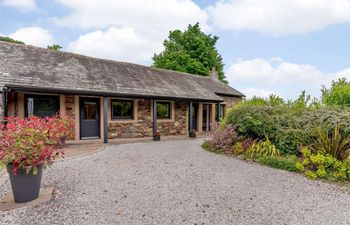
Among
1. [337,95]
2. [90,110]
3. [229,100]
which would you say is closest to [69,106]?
[90,110]

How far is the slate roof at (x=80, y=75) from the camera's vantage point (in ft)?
27.7

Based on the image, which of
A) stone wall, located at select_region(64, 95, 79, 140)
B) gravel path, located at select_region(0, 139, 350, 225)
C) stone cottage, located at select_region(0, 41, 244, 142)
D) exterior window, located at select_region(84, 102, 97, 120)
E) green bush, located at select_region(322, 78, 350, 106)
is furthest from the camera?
exterior window, located at select_region(84, 102, 97, 120)

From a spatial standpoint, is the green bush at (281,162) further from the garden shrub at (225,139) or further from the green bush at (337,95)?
the green bush at (337,95)

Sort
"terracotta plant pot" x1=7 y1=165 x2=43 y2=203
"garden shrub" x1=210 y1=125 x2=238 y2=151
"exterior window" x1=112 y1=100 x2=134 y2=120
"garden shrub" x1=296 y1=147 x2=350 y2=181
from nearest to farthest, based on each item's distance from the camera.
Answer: "terracotta plant pot" x1=7 y1=165 x2=43 y2=203 → "garden shrub" x1=296 y1=147 x2=350 y2=181 → "garden shrub" x1=210 y1=125 x2=238 y2=151 → "exterior window" x1=112 y1=100 x2=134 y2=120

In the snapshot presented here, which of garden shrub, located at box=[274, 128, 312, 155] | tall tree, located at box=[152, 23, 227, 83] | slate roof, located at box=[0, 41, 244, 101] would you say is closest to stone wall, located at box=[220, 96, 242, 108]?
slate roof, located at box=[0, 41, 244, 101]

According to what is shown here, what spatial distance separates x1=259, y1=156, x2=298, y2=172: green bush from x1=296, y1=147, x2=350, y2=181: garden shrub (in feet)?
0.63

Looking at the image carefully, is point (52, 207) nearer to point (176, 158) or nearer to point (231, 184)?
point (231, 184)

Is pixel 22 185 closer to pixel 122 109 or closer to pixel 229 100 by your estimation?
pixel 122 109

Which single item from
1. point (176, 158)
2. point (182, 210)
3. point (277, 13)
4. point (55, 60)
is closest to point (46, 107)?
point (55, 60)

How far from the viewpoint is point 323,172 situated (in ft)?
15.7

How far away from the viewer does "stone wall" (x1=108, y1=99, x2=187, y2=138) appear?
10.6 m

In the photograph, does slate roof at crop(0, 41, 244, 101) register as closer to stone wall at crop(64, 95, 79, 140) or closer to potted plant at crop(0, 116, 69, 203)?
stone wall at crop(64, 95, 79, 140)

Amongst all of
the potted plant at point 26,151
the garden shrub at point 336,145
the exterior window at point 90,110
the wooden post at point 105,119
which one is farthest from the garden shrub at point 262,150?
the exterior window at point 90,110

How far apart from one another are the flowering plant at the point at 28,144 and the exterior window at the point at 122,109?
285 inches
